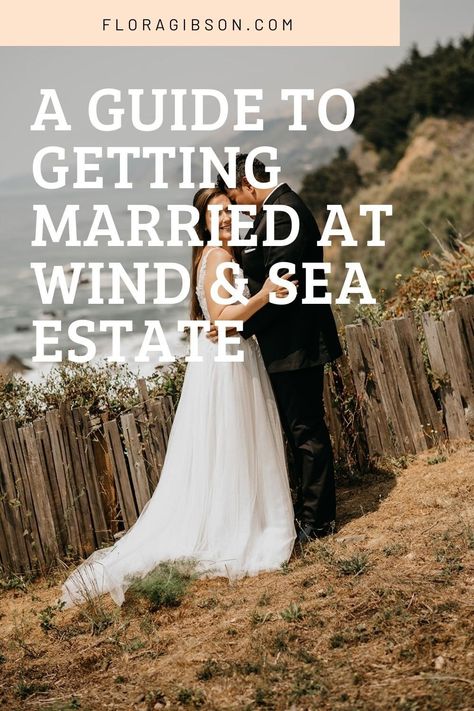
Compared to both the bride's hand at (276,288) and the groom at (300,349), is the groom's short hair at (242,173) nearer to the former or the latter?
the groom at (300,349)

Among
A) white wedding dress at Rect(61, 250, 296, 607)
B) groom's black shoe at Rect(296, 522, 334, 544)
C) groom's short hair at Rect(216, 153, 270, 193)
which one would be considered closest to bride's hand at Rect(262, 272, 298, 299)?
white wedding dress at Rect(61, 250, 296, 607)

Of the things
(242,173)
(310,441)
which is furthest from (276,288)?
(310,441)

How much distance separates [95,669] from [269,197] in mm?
2942

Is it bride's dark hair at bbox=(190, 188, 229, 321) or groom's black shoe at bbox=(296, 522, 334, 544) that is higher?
bride's dark hair at bbox=(190, 188, 229, 321)

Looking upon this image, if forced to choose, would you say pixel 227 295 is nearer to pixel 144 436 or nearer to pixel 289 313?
pixel 289 313

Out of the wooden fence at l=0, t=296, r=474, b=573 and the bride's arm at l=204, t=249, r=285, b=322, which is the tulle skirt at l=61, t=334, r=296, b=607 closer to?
the bride's arm at l=204, t=249, r=285, b=322

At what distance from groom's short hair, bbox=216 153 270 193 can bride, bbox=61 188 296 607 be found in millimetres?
66

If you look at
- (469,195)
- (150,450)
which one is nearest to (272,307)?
(150,450)

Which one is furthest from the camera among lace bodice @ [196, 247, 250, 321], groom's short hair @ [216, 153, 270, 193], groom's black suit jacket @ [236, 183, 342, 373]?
lace bodice @ [196, 247, 250, 321]

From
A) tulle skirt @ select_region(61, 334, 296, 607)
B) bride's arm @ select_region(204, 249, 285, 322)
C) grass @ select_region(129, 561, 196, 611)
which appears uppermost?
bride's arm @ select_region(204, 249, 285, 322)

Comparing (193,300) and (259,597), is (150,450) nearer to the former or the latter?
(193,300)

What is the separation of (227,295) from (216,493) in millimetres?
1239

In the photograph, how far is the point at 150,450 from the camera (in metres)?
6.52

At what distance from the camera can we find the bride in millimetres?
5613
